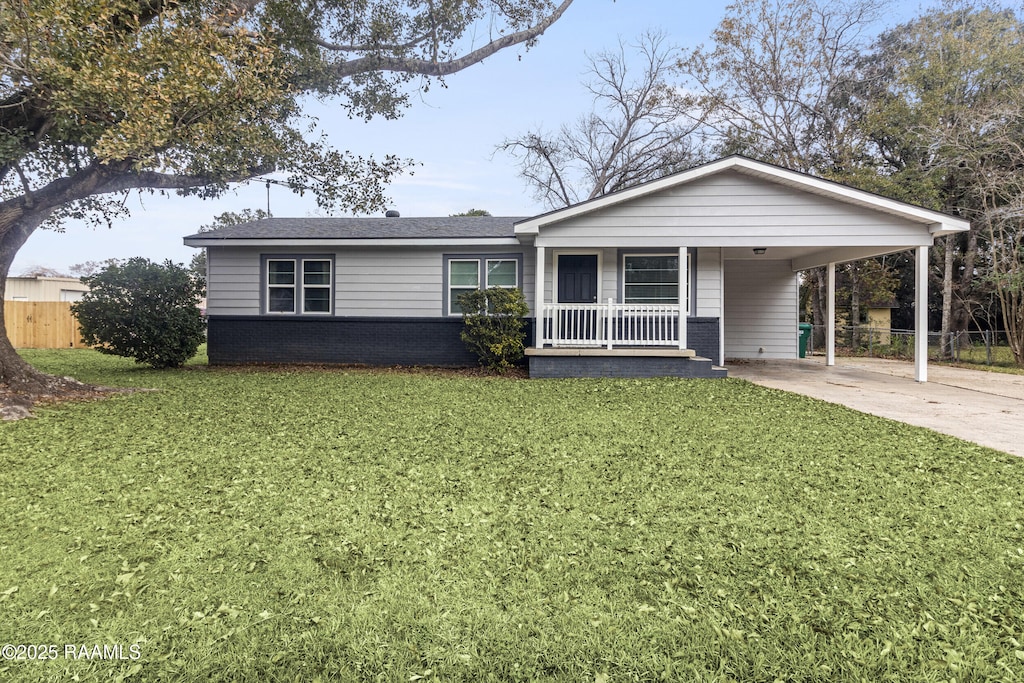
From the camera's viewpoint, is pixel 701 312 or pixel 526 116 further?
pixel 526 116

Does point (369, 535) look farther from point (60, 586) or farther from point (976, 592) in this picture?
point (976, 592)

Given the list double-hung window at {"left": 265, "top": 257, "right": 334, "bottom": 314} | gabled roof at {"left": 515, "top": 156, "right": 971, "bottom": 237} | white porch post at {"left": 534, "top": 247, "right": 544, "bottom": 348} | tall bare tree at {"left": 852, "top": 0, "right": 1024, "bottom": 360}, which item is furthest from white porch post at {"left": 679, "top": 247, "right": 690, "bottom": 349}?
tall bare tree at {"left": 852, "top": 0, "right": 1024, "bottom": 360}

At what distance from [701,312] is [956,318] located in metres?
16.1

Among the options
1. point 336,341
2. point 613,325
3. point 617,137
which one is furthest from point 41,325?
point 617,137

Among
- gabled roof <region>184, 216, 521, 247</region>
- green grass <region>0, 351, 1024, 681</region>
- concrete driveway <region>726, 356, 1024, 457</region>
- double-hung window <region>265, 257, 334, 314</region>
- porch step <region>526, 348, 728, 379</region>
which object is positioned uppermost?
gabled roof <region>184, 216, 521, 247</region>

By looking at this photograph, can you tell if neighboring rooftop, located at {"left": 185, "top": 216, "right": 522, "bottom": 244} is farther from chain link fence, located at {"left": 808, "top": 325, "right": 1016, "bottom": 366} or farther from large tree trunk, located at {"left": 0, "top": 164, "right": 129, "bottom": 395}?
chain link fence, located at {"left": 808, "top": 325, "right": 1016, "bottom": 366}

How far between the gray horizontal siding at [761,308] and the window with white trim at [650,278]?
3843 mm

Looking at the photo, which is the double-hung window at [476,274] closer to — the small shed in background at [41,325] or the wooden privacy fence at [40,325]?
the small shed in background at [41,325]

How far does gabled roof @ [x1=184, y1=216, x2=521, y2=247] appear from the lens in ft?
38.2

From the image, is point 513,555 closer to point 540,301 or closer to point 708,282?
point 540,301

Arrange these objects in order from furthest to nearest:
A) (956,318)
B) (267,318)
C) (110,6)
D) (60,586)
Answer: (956,318) → (267,318) → (110,6) → (60,586)

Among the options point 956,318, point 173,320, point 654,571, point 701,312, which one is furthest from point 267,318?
point 956,318

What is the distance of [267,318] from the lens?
484 inches

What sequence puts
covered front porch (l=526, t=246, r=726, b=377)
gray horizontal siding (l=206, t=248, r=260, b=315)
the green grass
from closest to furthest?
1. the green grass
2. covered front porch (l=526, t=246, r=726, b=377)
3. gray horizontal siding (l=206, t=248, r=260, b=315)
